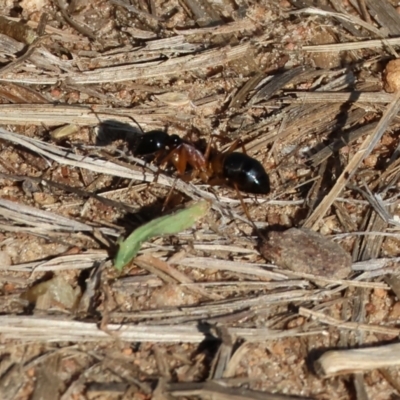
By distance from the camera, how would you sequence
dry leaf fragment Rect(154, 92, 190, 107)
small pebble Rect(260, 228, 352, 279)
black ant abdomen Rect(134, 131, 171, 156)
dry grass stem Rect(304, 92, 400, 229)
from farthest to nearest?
dry leaf fragment Rect(154, 92, 190, 107), black ant abdomen Rect(134, 131, 171, 156), dry grass stem Rect(304, 92, 400, 229), small pebble Rect(260, 228, 352, 279)

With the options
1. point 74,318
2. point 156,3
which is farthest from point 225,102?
point 74,318

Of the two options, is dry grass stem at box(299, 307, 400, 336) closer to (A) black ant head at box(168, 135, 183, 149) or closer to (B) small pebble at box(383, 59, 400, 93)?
(A) black ant head at box(168, 135, 183, 149)

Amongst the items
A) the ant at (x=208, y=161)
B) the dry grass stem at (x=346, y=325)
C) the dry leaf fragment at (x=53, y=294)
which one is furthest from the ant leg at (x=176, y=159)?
the dry grass stem at (x=346, y=325)

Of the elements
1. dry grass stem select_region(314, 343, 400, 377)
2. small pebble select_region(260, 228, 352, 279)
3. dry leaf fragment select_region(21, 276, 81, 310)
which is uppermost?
small pebble select_region(260, 228, 352, 279)

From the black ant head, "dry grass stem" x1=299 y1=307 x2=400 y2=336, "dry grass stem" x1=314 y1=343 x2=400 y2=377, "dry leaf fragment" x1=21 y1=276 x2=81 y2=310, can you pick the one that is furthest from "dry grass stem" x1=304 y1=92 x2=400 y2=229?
"dry leaf fragment" x1=21 y1=276 x2=81 y2=310

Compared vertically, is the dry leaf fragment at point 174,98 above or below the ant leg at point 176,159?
above

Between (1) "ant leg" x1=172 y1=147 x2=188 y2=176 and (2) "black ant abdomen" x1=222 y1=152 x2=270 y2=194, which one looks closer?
(2) "black ant abdomen" x1=222 y1=152 x2=270 y2=194

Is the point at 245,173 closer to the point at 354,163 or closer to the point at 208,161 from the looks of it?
the point at 208,161

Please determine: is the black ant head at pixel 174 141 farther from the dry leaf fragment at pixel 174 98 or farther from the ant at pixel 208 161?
the dry leaf fragment at pixel 174 98
